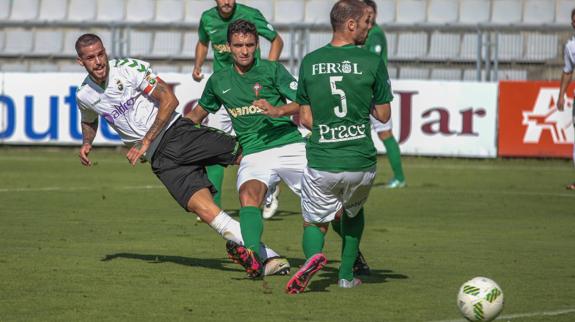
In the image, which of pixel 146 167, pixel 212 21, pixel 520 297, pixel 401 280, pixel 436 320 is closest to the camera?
pixel 436 320

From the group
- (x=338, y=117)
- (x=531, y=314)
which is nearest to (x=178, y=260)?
(x=338, y=117)

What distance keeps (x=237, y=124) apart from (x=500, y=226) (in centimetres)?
445

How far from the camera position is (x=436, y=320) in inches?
295

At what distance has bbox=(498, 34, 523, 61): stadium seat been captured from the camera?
2233 centimetres

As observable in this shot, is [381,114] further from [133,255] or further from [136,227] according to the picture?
[136,227]

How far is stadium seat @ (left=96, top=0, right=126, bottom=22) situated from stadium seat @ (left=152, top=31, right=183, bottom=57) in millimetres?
2019

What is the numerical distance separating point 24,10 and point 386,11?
26.1ft

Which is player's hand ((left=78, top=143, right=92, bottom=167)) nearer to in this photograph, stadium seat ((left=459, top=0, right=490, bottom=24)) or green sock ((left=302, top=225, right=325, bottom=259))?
green sock ((left=302, top=225, right=325, bottom=259))

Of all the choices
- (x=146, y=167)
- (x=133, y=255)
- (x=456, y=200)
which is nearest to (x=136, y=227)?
(x=133, y=255)

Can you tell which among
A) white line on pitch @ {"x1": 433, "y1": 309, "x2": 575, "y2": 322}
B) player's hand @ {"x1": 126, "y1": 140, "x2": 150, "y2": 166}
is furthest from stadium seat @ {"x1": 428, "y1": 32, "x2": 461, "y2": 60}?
white line on pitch @ {"x1": 433, "y1": 309, "x2": 575, "y2": 322}

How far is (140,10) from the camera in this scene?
26.5 metres

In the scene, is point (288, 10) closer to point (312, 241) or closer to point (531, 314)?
point (312, 241)

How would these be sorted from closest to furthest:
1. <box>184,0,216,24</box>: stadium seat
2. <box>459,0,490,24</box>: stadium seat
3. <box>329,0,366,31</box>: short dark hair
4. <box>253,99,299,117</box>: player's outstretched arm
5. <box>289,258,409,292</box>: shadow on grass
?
<box>329,0,366,31</box>: short dark hair
<box>253,99,299,117</box>: player's outstretched arm
<box>289,258,409,292</box>: shadow on grass
<box>459,0,490,24</box>: stadium seat
<box>184,0,216,24</box>: stadium seat

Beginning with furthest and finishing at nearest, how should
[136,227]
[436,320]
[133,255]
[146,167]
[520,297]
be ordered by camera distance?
[146,167]
[136,227]
[133,255]
[520,297]
[436,320]
